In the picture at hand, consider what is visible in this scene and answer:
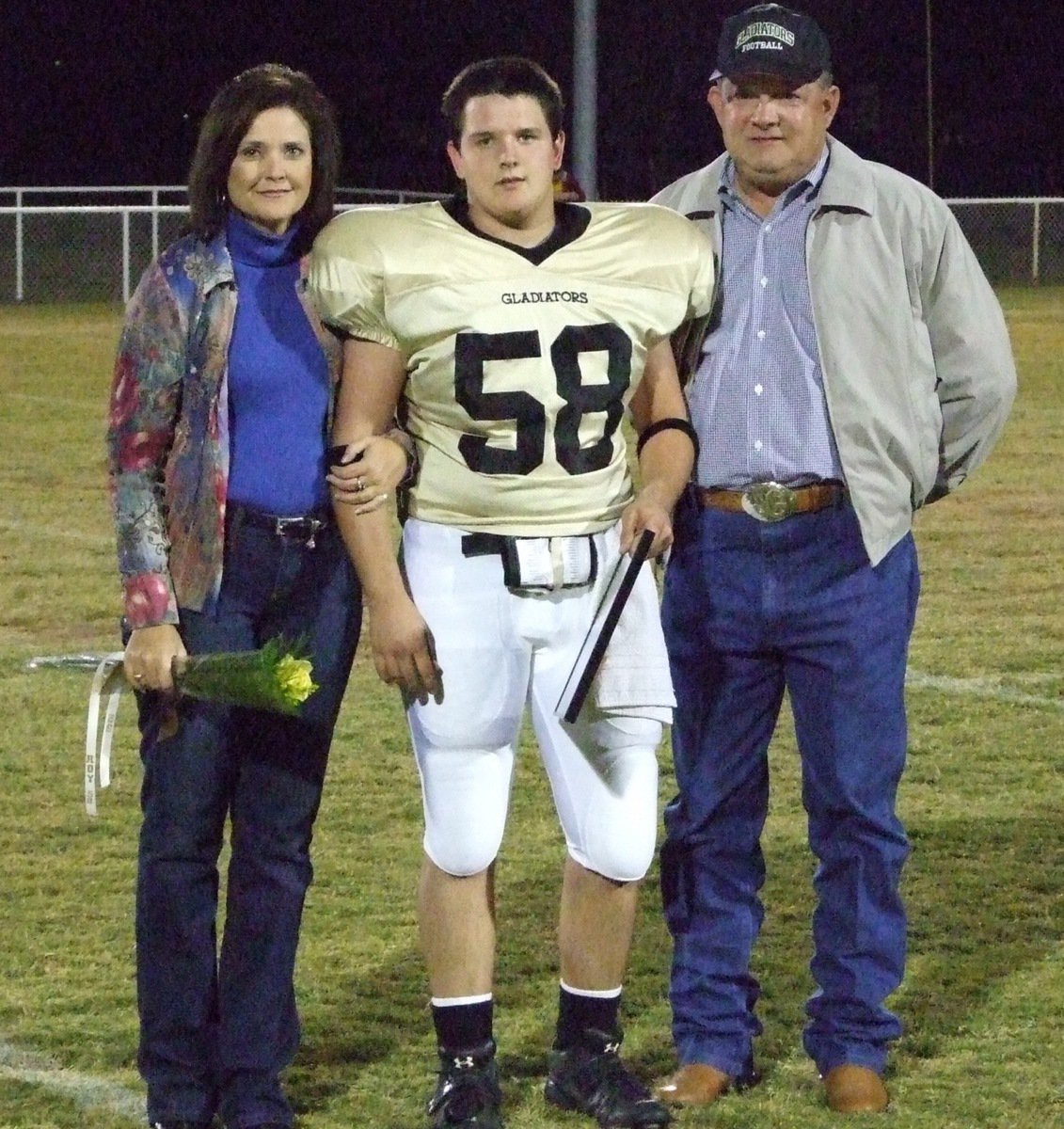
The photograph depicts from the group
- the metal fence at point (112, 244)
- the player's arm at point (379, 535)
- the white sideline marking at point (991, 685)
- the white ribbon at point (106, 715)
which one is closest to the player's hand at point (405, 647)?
the player's arm at point (379, 535)

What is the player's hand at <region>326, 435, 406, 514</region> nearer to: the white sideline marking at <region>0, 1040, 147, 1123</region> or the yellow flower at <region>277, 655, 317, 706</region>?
the yellow flower at <region>277, 655, 317, 706</region>

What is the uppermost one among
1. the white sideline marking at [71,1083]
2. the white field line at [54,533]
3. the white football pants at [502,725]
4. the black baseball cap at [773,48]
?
the black baseball cap at [773,48]

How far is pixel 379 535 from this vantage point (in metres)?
3.59

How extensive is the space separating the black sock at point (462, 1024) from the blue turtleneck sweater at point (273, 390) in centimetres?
85

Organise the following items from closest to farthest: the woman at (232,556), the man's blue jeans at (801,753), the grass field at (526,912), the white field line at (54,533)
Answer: the woman at (232,556) < the man's blue jeans at (801,753) < the grass field at (526,912) < the white field line at (54,533)

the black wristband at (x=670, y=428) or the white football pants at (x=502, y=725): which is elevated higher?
the black wristband at (x=670, y=428)

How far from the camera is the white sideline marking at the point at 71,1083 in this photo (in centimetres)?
395

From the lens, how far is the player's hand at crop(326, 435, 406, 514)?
139 inches

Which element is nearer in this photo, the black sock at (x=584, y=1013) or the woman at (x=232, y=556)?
the woman at (x=232, y=556)

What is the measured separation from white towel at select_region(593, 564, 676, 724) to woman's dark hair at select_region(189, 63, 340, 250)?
2.54 ft

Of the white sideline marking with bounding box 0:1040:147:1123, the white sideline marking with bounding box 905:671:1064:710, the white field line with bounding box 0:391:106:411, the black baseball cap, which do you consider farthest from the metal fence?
the black baseball cap

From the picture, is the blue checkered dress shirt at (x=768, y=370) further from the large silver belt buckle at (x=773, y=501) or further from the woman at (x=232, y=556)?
the woman at (x=232, y=556)

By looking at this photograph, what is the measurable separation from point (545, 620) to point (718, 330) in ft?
2.04

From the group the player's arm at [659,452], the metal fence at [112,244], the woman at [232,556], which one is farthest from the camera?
the metal fence at [112,244]
